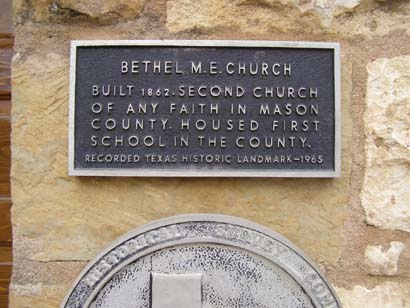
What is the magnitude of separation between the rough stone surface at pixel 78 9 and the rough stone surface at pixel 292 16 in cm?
13

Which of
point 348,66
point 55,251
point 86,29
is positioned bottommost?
point 55,251

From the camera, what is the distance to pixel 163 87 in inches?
60.6

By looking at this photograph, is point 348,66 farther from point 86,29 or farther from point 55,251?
point 55,251

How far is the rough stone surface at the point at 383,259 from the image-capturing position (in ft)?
5.07

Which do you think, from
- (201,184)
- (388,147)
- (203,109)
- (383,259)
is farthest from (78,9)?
(383,259)

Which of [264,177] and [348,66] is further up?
[348,66]

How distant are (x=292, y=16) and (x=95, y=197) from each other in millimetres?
861

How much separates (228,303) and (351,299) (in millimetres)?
392

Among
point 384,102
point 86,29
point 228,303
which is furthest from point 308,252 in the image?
point 86,29

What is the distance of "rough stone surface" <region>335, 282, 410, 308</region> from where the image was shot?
1542mm

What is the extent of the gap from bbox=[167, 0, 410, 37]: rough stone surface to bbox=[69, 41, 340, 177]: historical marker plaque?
0.07 m

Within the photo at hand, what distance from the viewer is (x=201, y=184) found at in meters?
1.56

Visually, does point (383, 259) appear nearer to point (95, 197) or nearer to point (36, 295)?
point (95, 197)

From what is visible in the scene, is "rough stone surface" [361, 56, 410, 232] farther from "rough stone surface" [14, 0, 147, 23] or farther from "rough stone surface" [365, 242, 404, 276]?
"rough stone surface" [14, 0, 147, 23]
